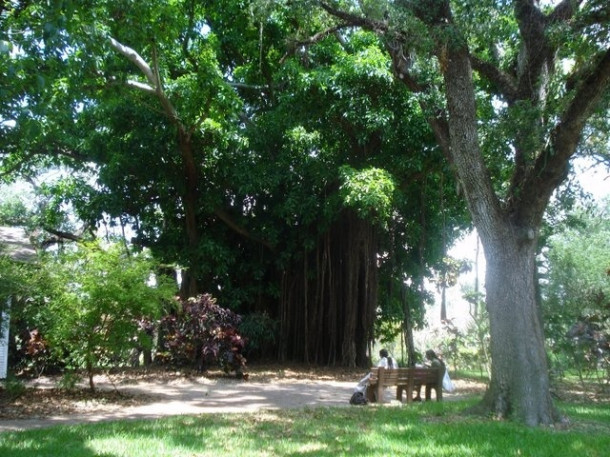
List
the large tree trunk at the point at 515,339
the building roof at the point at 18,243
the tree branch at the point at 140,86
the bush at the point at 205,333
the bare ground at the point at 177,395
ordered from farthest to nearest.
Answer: the bush at the point at 205,333
the building roof at the point at 18,243
the tree branch at the point at 140,86
the bare ground at the point at 177,395
the large tree trunk at the point at 515,339

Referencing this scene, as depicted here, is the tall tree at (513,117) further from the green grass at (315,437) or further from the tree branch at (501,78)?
the green grass at (315,437)

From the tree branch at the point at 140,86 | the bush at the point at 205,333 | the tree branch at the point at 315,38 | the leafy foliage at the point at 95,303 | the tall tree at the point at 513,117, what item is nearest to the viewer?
the tall tree at the point at 513,117

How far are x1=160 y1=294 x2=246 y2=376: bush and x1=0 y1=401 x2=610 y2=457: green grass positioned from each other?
5.06 m

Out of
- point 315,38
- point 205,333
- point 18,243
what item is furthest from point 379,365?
point 18,243

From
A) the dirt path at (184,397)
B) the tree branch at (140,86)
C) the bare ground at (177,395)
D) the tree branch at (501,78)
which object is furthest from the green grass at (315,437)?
the tree branch at (140,86)

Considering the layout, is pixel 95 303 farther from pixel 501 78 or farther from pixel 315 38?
pixel 501 78

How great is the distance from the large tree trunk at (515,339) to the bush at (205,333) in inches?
274

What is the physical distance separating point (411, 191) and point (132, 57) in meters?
8.81

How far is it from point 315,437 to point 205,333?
7295 mm

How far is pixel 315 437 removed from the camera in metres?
7.70

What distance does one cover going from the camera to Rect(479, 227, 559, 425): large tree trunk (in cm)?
870

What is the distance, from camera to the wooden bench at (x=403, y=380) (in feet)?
36.3

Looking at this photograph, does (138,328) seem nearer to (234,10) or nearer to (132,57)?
(132,57)

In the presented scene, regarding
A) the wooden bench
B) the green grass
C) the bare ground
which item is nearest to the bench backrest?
the wooden bench
